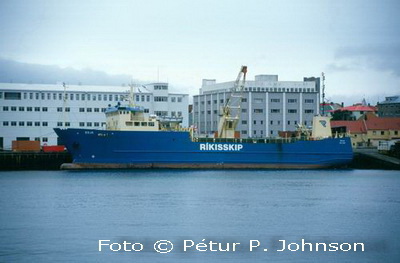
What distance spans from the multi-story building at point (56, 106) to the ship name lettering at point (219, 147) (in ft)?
36.5

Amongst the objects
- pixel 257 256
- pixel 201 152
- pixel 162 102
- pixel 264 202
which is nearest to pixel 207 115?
pixel 162 102

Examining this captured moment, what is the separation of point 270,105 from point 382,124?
40.2 feet

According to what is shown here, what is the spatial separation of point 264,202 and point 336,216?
16.2 ft

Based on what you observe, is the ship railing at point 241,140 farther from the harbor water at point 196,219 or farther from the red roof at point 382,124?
the red roof at point 382,124

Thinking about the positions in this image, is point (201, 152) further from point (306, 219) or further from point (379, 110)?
point (379, 110)

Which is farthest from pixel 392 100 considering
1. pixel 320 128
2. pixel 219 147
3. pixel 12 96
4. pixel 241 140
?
pixel 12 96

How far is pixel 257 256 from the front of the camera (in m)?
20.2

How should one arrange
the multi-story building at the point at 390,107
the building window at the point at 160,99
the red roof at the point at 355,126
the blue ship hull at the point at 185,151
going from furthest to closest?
the multi-story building at the point at 390,107 → the red roof at the point at 355,126 → the building window at the point at 160,99 → the blue ship hull at the point at 185,151

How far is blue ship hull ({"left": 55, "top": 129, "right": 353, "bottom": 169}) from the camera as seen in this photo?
160 ft

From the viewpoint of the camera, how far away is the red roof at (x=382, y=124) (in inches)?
2844

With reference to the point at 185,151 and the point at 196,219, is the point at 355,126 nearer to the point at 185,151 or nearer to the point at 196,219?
the point at 185,151

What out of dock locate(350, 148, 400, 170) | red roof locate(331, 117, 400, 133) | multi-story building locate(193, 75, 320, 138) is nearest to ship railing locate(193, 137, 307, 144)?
dock locate(350, 148, 400, 170)

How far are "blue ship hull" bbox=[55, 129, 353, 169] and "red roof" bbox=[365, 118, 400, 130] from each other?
1929 cm

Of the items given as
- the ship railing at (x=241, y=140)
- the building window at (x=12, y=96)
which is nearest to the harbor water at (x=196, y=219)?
the ship railing at (x=241, y=140)
